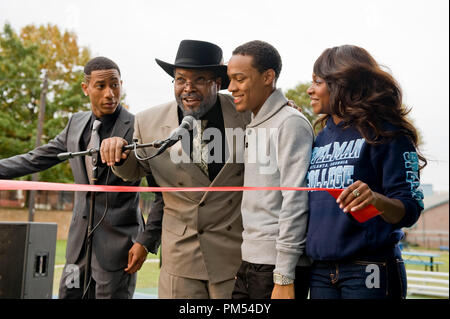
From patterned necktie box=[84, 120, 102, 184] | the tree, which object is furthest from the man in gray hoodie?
the tree

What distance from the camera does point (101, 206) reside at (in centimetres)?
329

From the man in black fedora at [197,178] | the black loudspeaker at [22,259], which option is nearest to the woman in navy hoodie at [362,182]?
the man in black fedora at [197,178]

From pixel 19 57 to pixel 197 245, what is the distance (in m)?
21.6

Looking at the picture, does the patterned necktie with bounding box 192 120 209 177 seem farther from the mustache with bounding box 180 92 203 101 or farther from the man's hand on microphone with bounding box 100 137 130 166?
the man's hand on microphone with bounding box 100 137 130 166

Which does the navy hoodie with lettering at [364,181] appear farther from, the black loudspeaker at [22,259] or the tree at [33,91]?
the tree at [33,91]

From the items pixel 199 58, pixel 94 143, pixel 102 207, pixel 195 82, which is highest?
pixel 199 58

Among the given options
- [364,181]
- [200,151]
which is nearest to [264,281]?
[364,181]

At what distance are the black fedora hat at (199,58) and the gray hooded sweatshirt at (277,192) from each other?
55cm

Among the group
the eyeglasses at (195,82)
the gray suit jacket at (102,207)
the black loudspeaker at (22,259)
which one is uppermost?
the eyeglasses at (195,82)

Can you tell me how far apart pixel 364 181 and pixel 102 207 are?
75.6 inches

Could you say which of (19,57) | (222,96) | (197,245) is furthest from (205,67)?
(19,57)

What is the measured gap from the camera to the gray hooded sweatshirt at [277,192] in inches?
85.6

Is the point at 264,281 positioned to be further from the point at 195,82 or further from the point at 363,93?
the point at 195,82
